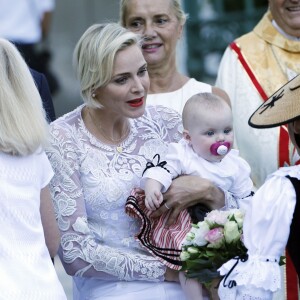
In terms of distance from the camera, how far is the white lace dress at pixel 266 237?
4.29 m

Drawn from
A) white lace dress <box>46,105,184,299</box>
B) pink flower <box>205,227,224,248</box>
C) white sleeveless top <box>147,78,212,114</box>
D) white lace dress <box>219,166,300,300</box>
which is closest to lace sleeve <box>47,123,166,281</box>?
white lace dress <box>46,105,184,299</box>

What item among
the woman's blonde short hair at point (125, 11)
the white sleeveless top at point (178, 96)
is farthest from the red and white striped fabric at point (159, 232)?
the woman's blonde short hair at point (125, 11)

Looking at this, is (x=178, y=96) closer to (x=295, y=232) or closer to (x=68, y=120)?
(x=68, y=120)

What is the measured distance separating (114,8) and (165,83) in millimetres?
5496

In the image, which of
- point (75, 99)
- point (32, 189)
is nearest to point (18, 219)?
point (32, 189)

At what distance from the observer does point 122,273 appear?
5141 millimetres

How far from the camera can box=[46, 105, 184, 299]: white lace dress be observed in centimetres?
514

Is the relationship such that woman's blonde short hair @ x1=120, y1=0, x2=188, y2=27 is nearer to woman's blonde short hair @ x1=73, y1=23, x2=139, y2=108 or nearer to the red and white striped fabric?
woman's blonde short hair @ x1=73, y1=23, x2=139, y2=108

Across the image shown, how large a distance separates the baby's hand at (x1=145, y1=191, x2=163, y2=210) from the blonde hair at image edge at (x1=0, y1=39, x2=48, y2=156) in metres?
0.65

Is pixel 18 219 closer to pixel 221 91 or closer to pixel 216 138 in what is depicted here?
pixel 216 138

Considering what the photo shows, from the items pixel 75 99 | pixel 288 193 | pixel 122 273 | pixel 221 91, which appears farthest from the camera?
pixel 75 99

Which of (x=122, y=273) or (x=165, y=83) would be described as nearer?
(x=122, y=273)

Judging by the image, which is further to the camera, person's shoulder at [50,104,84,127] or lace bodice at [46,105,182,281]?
person's shoulder at [50,104,84,127]

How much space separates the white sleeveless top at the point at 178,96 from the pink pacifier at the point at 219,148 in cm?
92
